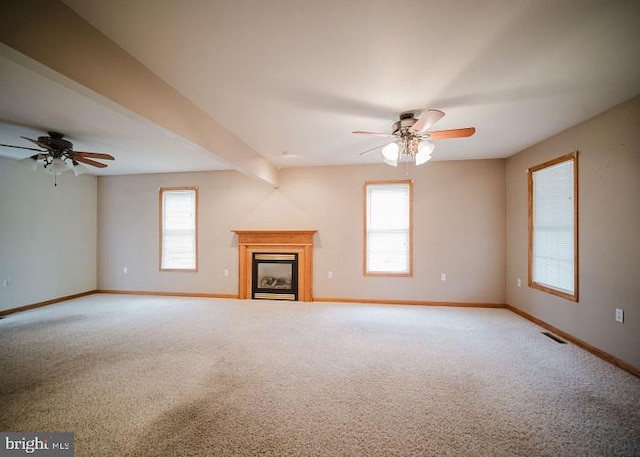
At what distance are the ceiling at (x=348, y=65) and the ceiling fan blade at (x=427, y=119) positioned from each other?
25cm

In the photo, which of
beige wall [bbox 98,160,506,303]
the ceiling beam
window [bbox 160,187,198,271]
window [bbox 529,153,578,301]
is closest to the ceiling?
the ceiling beam

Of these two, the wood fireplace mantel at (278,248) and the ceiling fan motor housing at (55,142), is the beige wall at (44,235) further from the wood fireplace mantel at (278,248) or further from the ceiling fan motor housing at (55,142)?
the wood fireplace mantel at (278,248)

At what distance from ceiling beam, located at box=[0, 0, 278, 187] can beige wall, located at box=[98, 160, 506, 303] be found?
2624 mm

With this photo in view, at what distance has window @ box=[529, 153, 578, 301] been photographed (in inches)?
126

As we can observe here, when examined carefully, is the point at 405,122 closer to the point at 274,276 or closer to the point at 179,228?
the point at 274,276

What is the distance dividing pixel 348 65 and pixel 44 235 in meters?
6.07

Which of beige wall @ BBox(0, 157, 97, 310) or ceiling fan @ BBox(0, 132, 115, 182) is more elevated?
ceiling fan @ BBox(0, 132, 115, 182)

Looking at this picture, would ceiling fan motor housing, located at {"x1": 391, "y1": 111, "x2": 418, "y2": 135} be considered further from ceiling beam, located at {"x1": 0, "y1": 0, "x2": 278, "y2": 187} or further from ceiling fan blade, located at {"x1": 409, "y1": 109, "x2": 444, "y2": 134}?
ceiling beam, located at {"x1": 0, "y1": 0, "x2": 278, "y2": 187}

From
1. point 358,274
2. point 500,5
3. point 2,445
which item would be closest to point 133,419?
point 2,445

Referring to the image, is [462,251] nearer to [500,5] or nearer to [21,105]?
[500,5]

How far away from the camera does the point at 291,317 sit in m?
4.07

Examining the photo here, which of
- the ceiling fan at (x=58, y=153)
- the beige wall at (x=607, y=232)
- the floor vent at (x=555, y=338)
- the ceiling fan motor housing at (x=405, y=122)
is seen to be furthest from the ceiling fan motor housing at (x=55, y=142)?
the floor vent at (x=555, y=338)

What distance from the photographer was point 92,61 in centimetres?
165

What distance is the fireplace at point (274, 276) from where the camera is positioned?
5.12 meters
